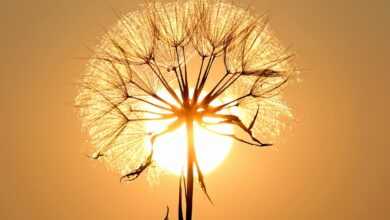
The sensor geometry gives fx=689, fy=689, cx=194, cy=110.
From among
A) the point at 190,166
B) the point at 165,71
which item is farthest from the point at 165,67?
the point at 190,166

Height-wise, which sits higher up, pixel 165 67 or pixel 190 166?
pixel 165 67

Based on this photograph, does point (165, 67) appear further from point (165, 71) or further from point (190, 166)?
point (190, 166)

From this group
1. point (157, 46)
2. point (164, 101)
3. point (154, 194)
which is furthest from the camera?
point (154, 194)

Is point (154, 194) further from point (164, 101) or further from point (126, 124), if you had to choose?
point (164, 101)

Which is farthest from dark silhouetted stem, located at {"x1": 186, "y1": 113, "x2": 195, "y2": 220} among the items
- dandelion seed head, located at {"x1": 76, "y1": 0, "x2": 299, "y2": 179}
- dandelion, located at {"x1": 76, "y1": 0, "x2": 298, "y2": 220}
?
dandelion seed head, located at {"x1": 76, "y1": 0, "x2": 299, "y2": 179}

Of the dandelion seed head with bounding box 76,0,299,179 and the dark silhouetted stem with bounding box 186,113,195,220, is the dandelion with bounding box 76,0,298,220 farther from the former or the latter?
the dark silhouetted stem with bounding box 186,113,195,220

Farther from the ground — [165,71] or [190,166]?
[165,71]

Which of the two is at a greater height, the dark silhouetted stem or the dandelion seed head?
the dandelion seed head

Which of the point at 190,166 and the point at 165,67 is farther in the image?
the point at 165,67

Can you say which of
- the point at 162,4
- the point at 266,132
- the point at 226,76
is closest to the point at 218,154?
the point at 266,132
